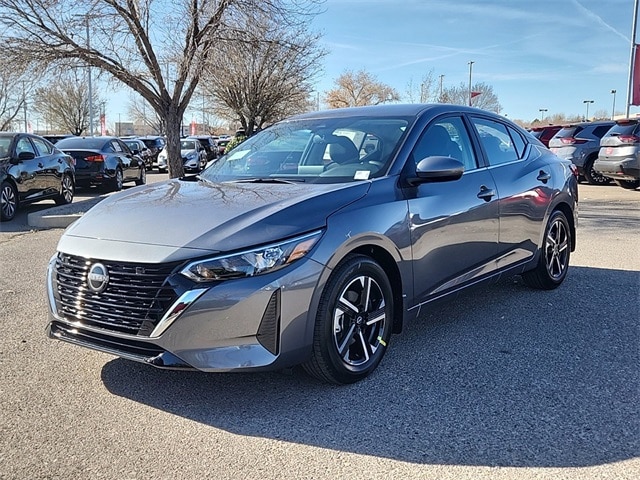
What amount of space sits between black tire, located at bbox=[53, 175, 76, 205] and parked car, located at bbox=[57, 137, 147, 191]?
245 centimetres

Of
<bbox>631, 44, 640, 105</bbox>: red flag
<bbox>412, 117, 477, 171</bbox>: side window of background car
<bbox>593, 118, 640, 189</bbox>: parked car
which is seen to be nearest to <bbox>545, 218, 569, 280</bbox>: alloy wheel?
<bbox>412, 117, 477, 171</bbox>: side window of background car

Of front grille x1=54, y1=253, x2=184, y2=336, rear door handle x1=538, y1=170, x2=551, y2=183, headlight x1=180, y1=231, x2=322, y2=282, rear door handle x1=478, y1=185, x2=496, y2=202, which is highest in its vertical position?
rear door handle x1=538, y1=170, x2=551, y2=183

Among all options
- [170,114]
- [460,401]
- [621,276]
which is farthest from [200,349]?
[170,114]

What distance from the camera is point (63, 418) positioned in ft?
10.3

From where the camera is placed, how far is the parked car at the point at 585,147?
17125 millimetres

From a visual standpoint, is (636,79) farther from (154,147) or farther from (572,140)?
(154,147)

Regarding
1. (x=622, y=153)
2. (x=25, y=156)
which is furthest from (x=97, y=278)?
(x=622, y=153)

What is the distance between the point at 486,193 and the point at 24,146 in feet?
31.8

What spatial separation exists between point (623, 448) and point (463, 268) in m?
1.76

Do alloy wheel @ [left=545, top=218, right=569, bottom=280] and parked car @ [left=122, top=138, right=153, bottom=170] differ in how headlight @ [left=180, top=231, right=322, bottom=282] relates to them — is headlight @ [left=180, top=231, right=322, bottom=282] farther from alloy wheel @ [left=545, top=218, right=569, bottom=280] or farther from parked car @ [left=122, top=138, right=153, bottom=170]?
parked car @ [left=122, top=138, right=153, bottom=170]

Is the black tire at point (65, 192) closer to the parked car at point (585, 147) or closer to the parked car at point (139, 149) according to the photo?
the parked car at point (139, 149)

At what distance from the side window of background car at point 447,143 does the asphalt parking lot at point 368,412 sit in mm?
1280

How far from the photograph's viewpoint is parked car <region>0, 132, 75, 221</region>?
34.8 feet

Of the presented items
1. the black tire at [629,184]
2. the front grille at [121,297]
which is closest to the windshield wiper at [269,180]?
the front grille at [121,297]
